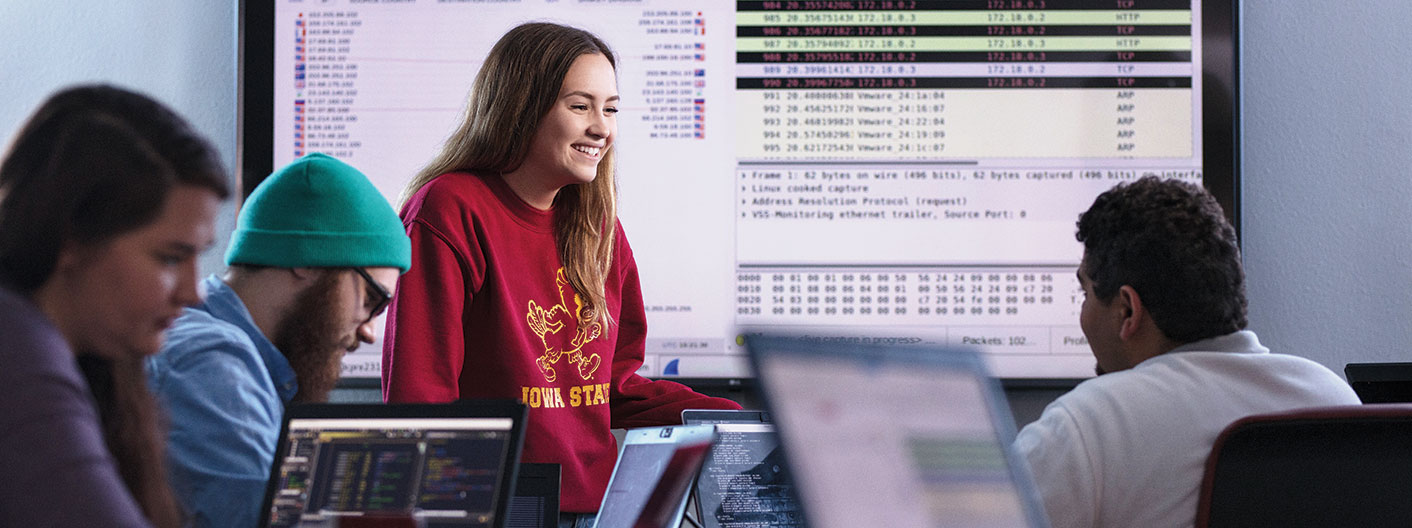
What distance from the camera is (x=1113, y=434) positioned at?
118cm

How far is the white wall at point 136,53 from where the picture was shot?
258 centimetres

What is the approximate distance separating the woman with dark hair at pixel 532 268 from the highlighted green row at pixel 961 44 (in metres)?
0.69

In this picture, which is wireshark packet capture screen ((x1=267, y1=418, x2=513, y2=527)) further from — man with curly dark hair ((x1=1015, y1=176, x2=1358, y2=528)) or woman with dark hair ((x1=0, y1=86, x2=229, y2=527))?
man with curly dark hair ((x1=1015, y1=176, x2=1358, y2=528))

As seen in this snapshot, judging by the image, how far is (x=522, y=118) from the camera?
5.90ft

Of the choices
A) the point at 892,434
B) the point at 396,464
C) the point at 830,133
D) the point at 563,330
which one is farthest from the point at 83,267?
the point at 830,133

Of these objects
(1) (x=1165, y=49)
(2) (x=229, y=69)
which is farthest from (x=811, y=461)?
(2) (x=229, y=69)

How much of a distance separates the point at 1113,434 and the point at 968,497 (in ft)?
1.92

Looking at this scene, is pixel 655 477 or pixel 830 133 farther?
pixel 830 133

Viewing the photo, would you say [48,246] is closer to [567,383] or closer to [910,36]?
[567,383]

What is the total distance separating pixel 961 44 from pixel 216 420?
1.94 meters

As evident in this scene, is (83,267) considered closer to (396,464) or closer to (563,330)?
(396,464)

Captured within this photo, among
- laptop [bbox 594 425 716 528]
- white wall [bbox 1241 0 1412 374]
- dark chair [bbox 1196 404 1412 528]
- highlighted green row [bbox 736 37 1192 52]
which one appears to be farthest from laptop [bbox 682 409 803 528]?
white wall [bbox 1241 0 1412 374]

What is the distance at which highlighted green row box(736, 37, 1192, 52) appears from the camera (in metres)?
2.49

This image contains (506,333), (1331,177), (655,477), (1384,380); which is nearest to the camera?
(655,477)
